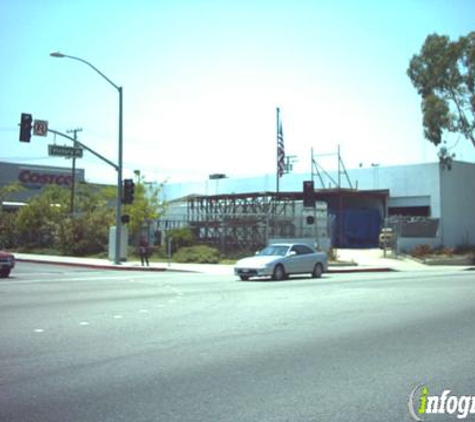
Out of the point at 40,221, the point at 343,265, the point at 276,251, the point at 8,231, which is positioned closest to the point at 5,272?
the point at 276,251

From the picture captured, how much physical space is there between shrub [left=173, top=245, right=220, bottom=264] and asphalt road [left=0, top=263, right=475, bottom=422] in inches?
728

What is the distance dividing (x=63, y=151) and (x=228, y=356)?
26.2m

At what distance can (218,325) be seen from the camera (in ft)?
39.0

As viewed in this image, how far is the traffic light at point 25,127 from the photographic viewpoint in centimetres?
2879

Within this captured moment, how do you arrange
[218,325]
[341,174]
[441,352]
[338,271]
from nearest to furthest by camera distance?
[441,352]
[218,325]
[338,271]
[341,174]

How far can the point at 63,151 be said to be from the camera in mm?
33250

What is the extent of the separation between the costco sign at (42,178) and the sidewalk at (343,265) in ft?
162

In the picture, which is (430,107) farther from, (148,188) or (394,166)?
(148,188)

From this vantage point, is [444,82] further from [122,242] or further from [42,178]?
[42,178]

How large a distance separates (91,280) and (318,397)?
17.6m

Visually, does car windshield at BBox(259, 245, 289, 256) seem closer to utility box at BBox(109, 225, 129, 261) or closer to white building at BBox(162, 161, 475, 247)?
utility box at BBox(109, 225, 129, 261)

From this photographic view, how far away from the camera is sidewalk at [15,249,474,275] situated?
3133 centimetres

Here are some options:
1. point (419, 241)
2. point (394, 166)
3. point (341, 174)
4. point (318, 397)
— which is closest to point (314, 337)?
point (318, 397)

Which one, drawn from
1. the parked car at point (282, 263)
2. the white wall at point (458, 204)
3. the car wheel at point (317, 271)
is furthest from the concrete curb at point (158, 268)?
the white wall at point (458, 204)
